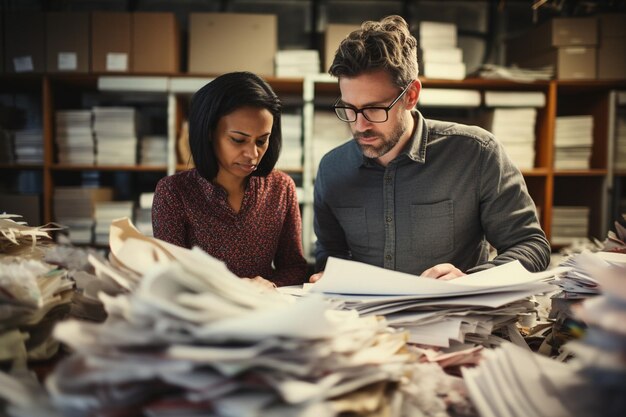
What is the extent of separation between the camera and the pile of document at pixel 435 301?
0.66 metres

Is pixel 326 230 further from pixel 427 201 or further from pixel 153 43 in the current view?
pixel 153 43

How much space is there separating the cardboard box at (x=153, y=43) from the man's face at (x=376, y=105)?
186cm

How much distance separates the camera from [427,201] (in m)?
1.45

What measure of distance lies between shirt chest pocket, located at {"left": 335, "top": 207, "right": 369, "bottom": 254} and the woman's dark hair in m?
0.40

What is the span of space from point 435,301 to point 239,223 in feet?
2.82

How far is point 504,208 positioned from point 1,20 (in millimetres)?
3125

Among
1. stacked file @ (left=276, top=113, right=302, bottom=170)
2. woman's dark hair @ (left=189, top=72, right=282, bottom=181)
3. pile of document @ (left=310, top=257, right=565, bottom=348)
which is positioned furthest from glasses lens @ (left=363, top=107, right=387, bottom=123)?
stacked file @ (left=276, top=113, right=302, bottom=170)

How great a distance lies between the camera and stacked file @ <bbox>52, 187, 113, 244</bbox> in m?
2.85

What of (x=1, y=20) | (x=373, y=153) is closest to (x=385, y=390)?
(x=373, y=153)

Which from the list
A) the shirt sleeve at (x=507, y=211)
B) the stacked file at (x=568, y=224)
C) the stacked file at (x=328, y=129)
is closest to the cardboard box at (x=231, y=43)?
the stacked file at (x=328, y=129)

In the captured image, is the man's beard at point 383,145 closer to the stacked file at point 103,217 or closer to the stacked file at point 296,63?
the stacked file at point 296,63

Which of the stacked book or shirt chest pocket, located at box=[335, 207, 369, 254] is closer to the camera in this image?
shirt chest pocket, located at box=[335, 207, 369, 254]

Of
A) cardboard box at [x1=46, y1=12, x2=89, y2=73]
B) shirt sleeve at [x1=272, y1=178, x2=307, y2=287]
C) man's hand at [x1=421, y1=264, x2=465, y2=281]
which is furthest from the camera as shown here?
cardboard box at [x1=46, y1=12, x2=89, y2=73]

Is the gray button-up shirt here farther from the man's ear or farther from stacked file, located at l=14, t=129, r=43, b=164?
stacked file, located at l=14, t=129, r=43, b=164
